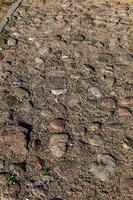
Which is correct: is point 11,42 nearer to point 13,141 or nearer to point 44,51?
point 44,51

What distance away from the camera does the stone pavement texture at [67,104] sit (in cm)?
469

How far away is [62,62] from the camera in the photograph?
6.73 metres

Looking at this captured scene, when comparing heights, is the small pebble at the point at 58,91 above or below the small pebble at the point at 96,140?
below

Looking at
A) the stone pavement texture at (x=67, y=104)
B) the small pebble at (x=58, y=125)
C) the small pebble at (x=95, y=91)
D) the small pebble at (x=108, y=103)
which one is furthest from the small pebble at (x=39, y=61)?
the small pebble at (x=58, y=125)

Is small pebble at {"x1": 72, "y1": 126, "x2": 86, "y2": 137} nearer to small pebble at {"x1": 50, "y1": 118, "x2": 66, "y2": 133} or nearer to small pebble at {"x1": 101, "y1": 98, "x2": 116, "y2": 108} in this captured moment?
small pebble at {"x1": 50, "y1": 118, "x2": 66, "y2": 133}

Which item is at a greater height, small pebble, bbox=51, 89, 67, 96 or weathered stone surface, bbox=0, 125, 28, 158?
weathered stone surface, bbox=0, 125, 28, 158

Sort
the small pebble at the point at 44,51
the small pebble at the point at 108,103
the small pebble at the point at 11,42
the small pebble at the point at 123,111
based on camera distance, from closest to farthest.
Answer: the small pebble at the point at 123,111, the small pebble at the point at 108,103, the small pebble at the point at 44,51, the small pebble at the point at 11,42

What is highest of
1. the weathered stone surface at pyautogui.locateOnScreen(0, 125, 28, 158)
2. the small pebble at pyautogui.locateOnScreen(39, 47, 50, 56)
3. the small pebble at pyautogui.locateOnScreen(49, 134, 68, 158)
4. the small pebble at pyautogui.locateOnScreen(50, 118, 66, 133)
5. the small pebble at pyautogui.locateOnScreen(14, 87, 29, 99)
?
the small pebble at pyautogui.locateOnScreen(49, 134, 68, 158)

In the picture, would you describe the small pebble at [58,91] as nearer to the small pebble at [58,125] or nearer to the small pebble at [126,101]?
the small pebble at [58,125]

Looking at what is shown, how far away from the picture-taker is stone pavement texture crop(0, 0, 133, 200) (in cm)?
469

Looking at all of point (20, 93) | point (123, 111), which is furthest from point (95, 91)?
A: point (20, 93)

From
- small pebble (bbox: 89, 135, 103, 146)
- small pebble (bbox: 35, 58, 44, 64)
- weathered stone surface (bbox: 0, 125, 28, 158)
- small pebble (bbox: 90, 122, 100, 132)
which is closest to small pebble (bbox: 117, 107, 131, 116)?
small pebble (bbox: 90, 122, 100, 132)

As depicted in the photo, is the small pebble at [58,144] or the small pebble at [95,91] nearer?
the small pebble at [58,144]

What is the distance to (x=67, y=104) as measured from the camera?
5.81 m
